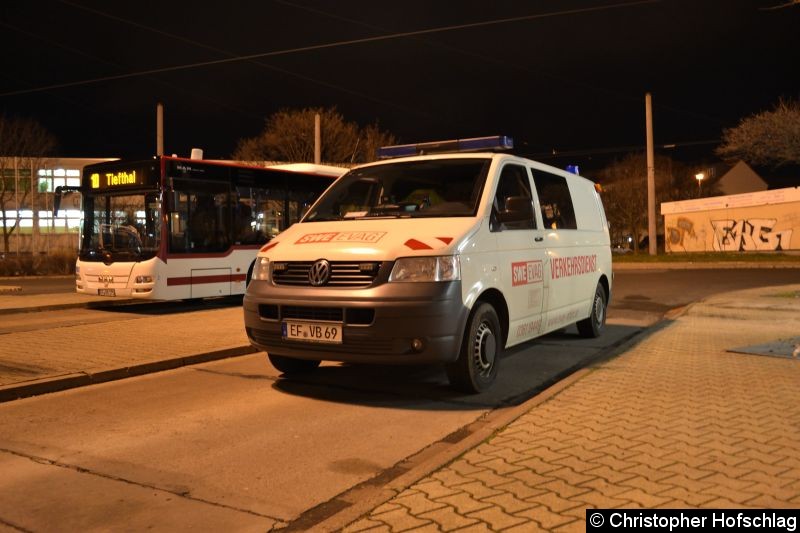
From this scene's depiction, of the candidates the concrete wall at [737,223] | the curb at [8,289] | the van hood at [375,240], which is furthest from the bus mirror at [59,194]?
the concrete wall at [737,223]

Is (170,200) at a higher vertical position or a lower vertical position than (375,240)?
higher

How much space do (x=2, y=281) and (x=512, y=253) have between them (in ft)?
76.7

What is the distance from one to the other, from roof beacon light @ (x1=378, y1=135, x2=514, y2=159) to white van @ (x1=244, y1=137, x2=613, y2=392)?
22 mm

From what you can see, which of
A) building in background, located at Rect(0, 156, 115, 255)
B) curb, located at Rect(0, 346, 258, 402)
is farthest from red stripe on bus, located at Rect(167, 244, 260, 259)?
building in background, located at Rect(0, 156, 115, 255)

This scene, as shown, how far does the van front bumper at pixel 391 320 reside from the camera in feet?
17.3

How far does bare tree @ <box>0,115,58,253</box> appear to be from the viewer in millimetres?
34188

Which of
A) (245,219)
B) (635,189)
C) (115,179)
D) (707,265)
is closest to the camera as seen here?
(115,179)

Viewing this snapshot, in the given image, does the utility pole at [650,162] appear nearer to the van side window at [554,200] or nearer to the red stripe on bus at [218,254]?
the red stripe on bus at [218,254]

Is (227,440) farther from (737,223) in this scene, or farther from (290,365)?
(737,223)

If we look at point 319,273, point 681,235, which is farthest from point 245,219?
point 681,235

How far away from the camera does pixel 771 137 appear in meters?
16.2

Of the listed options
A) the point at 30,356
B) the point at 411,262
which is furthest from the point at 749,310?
the point at 30,356

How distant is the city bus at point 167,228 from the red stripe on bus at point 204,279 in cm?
2

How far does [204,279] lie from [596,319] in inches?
310
